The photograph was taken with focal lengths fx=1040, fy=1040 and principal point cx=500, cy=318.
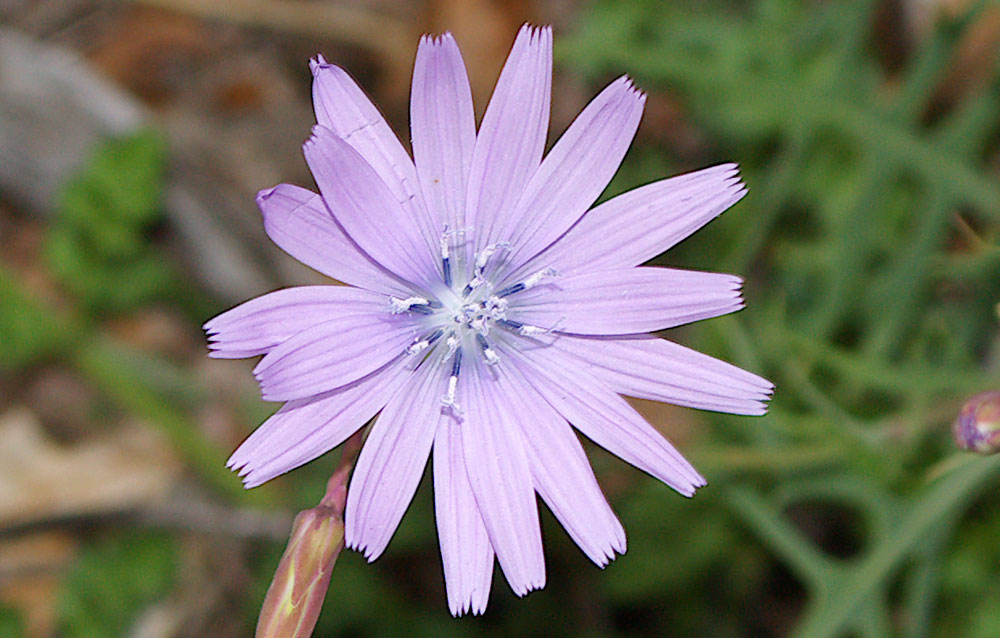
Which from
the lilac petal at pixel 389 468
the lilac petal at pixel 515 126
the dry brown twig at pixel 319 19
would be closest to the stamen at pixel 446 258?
the lilac petal at pixel 515 126

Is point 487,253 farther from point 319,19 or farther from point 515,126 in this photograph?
point 319,19

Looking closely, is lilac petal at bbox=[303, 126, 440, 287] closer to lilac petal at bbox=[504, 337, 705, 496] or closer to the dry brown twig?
lilac petal at bbox=[504, 337, 705, 496]

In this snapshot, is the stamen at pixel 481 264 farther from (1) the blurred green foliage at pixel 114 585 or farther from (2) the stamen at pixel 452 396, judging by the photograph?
(1) the blurred green foliage at pixel 114 585

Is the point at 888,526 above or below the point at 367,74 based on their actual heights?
below

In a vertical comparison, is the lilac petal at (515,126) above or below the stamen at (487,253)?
above

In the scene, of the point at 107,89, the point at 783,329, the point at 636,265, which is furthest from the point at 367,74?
the point at 636,265

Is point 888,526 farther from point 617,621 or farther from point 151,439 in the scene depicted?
point 151,439
